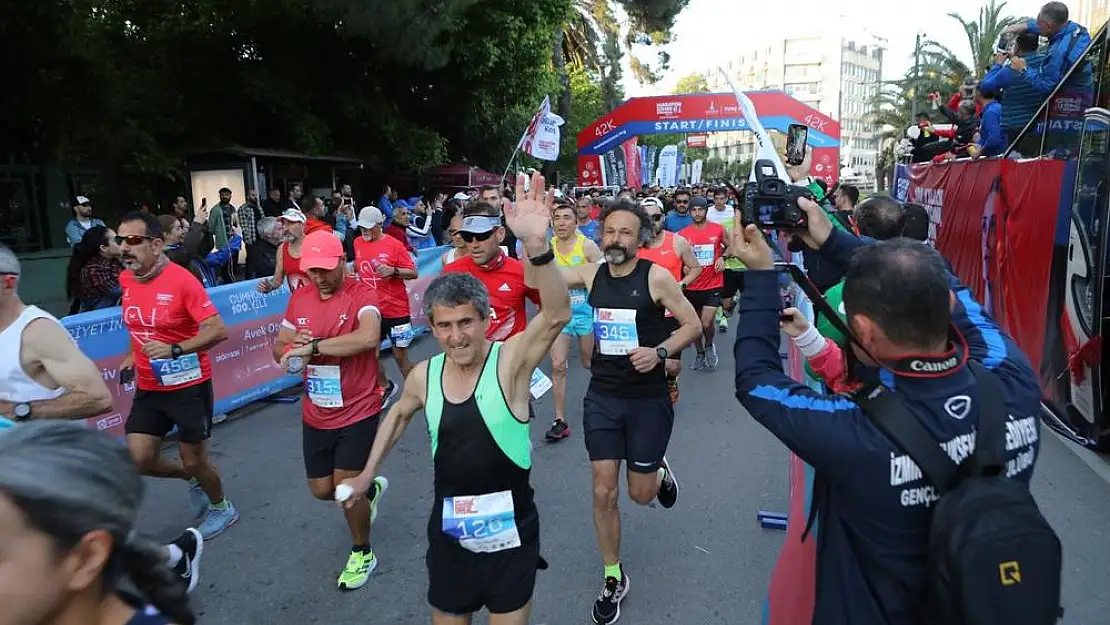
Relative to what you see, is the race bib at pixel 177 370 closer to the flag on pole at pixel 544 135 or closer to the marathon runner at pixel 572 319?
the marathon runner at pixel 572 319

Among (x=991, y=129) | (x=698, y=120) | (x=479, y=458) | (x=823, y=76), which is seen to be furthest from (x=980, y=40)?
(x=823, y=76)

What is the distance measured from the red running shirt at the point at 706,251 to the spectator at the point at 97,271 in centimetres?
578

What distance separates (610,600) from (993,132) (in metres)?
8.84

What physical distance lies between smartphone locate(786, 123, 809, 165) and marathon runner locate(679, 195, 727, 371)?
484 centimetres

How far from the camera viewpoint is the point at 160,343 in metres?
4.43

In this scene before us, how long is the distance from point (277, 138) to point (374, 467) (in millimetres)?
18045

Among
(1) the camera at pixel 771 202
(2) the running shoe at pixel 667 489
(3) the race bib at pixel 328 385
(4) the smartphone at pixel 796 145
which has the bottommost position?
(2) the running shoe at pixel 667 489

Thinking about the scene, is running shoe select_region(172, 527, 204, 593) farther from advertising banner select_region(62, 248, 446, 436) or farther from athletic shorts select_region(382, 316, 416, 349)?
athletic shorts select_region(382, 316, 416, 349)

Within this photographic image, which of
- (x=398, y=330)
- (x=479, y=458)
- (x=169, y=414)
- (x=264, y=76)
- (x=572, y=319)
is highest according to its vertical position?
(x=264, y=76)

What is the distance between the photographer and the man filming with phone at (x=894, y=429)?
5.43 ft

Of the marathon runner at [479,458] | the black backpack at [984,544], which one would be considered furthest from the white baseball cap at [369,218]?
the black backpack at [984,544]

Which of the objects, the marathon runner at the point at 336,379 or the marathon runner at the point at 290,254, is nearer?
the marathon runner at the point at 336,379

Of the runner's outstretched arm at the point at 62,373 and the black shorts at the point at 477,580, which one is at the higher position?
the runner's outstretched arm at the point at 62,373

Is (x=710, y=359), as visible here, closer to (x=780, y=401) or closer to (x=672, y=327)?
(x=672, y=327)
